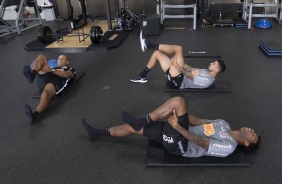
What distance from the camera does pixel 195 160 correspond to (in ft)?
5.72

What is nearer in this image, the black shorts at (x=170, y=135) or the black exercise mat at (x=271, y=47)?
the black shorts at (x=170, y=135)

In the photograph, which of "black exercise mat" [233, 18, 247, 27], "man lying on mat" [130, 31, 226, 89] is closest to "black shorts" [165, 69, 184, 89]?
"man lying on mat" [130, 31, 226, 89]

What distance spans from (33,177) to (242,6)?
5.89 meters

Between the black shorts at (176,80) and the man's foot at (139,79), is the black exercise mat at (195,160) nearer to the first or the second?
the black shorts at (176,80)

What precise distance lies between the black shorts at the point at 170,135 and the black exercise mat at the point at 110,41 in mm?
2806

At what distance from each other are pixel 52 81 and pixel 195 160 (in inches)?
64.2

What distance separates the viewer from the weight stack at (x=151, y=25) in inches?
198

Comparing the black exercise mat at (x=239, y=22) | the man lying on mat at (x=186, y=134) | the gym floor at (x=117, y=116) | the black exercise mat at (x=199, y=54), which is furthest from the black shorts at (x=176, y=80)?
the black exercise mat at (x=239, y=22)

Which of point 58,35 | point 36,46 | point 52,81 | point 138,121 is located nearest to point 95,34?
point 58,35

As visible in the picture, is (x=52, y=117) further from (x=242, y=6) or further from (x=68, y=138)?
(x=242, y=6)

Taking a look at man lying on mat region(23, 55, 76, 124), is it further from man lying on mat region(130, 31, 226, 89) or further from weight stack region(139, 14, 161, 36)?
weight stack region(139, 14, 161, 36)

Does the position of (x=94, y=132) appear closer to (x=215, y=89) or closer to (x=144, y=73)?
(x=144, y=73)

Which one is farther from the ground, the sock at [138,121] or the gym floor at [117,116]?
the sock at [138,121]

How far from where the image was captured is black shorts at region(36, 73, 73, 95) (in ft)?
8.53
